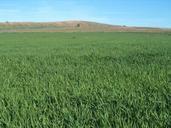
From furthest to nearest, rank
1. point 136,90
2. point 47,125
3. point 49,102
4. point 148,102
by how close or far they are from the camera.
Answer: point 136,90, point 49,102, point 148,102, point 47,125

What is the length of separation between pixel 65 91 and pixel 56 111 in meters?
1.28

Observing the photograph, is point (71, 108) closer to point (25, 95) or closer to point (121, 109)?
point (121, 109)

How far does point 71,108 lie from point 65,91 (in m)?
1.29

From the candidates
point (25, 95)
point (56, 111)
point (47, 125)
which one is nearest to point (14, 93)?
point (25, 95)

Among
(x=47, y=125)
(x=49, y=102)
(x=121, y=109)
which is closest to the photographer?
(x=47, y=125)

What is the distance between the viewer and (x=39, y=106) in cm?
585

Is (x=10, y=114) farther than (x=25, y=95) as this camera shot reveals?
No

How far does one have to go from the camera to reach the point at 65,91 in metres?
6.73

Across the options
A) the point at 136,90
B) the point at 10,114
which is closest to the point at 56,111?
the point at 10,114

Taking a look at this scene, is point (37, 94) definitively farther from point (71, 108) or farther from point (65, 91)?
point (71, 108)

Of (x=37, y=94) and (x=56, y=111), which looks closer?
(x=56, y=111)

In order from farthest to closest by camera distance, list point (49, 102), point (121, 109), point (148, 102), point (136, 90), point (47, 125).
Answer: point (136, 90) → point (49, 102) → point (148, 102) → point (121, 109) → point (47, 125)

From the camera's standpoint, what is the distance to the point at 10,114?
5.45m

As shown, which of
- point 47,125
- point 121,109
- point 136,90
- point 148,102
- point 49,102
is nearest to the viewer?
point 47,125
